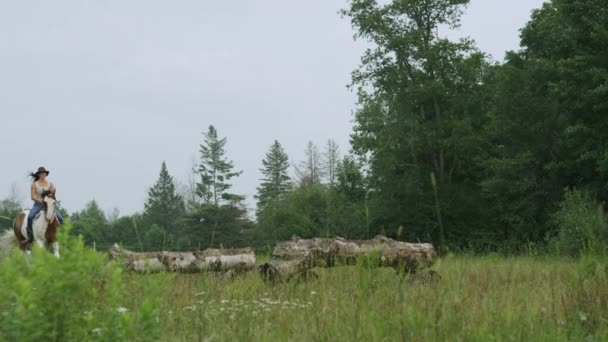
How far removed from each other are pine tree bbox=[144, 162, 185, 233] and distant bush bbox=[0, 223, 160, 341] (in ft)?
255

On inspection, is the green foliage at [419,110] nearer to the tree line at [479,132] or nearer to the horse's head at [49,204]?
the tree line at [479,132]

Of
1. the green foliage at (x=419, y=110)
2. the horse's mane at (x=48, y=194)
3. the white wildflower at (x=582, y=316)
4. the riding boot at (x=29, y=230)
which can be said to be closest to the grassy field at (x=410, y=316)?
the white wildflower at (x=582, y=316)

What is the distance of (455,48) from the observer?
36.5 meters

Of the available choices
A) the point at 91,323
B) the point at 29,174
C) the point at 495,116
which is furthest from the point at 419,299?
the point at 495,116

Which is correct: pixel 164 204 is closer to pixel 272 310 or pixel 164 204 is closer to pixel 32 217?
pixel 32 217

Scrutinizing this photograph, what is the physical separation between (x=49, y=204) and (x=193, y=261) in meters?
5.65

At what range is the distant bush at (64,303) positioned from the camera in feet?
9.47

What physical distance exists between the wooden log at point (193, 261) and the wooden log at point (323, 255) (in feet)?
5.18

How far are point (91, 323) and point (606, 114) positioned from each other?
90.3ft

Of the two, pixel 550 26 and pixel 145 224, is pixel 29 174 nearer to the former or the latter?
pixel 550 26

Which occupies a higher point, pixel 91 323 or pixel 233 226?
pixel 233 226

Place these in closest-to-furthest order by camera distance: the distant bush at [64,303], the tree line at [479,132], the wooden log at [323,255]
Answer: the distant bush at [64,303], the wooden log at [323,255], the tree line at [479,132]

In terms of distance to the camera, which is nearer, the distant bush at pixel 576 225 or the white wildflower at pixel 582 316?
the white wildflower at pixel 582 316

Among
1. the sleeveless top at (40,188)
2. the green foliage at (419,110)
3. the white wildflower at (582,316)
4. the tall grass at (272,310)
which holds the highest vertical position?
the green foliage at (419,110)
